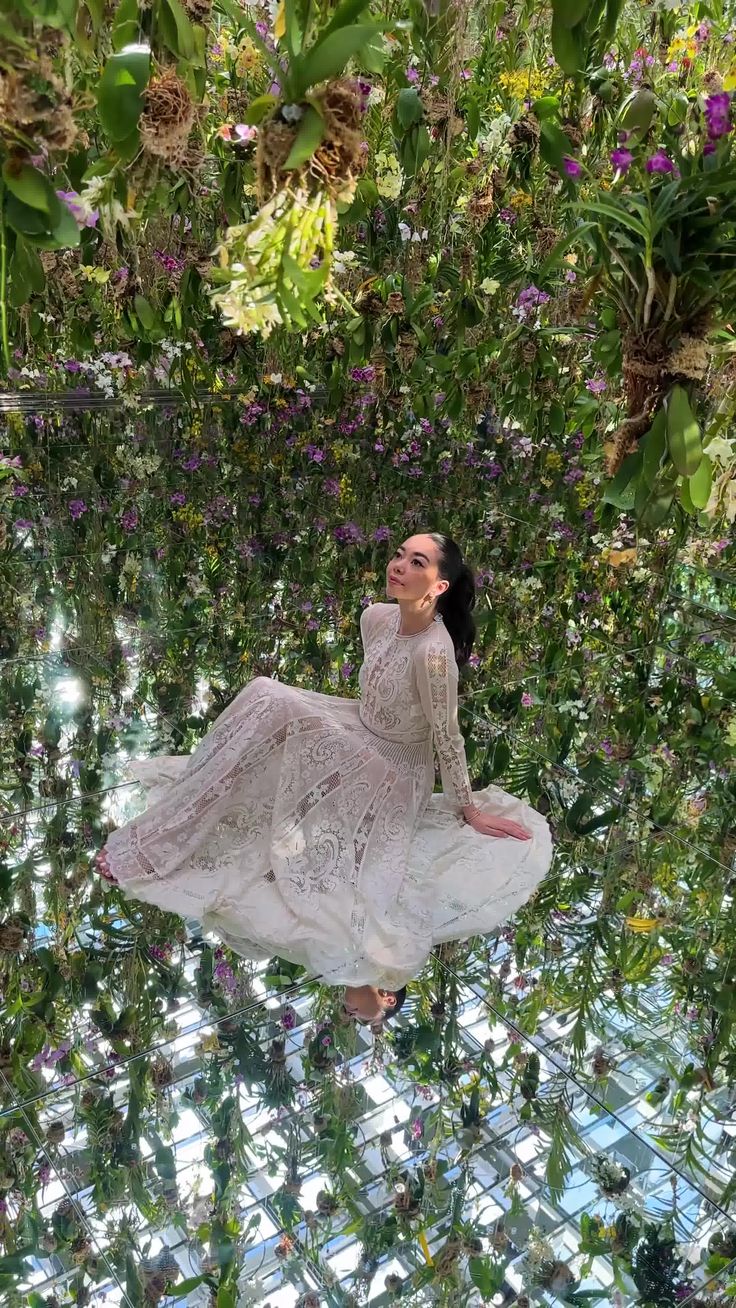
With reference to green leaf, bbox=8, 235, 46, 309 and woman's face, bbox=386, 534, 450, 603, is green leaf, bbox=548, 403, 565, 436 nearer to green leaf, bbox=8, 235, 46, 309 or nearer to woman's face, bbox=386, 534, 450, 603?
woman's face, bbox=386, 534, 450, 603

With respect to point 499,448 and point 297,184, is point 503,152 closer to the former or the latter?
point 499,448

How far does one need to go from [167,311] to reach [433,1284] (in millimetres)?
1825

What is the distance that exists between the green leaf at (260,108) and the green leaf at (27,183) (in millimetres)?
171

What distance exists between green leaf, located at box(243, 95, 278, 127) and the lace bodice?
1014 mm

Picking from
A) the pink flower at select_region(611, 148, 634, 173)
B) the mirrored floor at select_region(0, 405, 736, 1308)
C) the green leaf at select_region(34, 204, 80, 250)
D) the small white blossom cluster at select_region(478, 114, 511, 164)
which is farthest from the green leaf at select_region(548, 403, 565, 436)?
the green leaf at select_region(34, 204, 80, 250)

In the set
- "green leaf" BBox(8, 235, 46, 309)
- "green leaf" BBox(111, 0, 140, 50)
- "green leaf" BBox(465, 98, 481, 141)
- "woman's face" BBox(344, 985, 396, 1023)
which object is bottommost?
"woman's face" BBox(344, 985, 396, 1023)

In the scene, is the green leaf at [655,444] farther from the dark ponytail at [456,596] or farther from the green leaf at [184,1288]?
A: the green leaf at [184,1288]

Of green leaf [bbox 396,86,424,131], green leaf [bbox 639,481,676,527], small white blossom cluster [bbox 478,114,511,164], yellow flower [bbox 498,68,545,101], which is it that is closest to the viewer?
green leaf [bbox 639,481,676,527]

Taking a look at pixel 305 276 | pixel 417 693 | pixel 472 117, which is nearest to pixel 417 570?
pixel 417 693

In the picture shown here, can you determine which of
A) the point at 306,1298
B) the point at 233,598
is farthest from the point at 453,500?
the point at 306,1298

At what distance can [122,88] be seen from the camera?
0.64 metres

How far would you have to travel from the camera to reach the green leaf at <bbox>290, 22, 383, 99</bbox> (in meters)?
0.57

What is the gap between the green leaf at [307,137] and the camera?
618 mm

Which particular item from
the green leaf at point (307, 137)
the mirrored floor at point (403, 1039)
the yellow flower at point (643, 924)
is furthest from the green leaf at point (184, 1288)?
the green leaf at point (307, 137)
